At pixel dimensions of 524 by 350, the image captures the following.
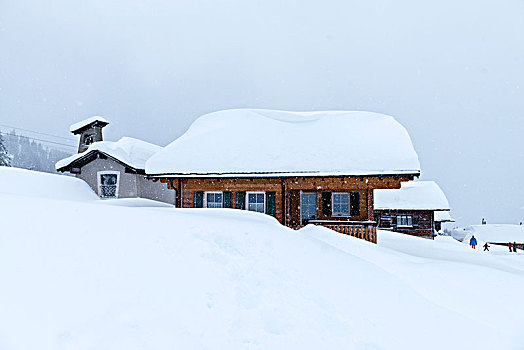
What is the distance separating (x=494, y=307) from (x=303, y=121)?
11555 millimetres

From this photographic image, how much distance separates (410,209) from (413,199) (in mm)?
1020

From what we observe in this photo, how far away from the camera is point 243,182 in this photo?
14.4m

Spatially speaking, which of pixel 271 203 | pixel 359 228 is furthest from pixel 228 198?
pixel 359 228

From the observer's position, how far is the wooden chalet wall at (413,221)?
27.1 meters

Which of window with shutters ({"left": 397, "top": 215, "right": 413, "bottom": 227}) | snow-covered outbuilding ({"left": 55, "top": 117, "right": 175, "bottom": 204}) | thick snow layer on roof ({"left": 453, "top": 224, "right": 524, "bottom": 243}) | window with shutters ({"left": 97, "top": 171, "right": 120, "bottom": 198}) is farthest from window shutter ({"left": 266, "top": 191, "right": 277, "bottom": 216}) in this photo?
thick snow layer on roof ({"left": 453, "top": 224, "right": 524, "bottom": 243})

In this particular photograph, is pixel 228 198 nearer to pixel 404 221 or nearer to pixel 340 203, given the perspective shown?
pixel 340 203

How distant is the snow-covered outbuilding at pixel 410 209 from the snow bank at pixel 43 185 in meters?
20.5

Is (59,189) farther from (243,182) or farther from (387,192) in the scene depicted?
(387,192)

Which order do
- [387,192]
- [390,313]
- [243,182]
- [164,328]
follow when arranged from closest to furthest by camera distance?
[164,328] → [390,313] → [243,182] → [387,192]

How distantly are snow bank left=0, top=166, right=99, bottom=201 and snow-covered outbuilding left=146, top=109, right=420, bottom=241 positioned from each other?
5.17 meters

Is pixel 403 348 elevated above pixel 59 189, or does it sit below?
below

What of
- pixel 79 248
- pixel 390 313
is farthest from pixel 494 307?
pixel 79 248

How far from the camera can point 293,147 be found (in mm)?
14164

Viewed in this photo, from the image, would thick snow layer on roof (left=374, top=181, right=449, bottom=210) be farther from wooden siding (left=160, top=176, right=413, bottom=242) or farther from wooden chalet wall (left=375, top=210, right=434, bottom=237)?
wooden siding (left=160, top=176, right=413, bottom=242)
